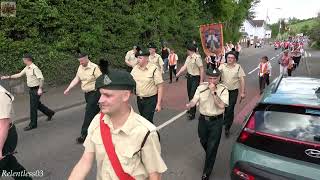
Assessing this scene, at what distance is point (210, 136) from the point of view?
644 centimetres

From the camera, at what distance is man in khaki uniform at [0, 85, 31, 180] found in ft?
14.6

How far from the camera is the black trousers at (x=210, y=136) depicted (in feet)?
20.9

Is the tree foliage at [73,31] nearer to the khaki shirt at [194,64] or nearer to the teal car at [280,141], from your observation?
the khaki shirt at [194,64]

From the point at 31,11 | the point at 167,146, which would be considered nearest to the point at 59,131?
the point at 167,146

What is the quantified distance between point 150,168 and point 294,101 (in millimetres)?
2396

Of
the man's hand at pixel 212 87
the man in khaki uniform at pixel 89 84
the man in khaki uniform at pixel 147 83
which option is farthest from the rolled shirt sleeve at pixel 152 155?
the man in khaki uniform at pixel 89 84

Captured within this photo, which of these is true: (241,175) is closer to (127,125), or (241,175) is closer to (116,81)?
(127,125)

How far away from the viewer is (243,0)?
139 ft

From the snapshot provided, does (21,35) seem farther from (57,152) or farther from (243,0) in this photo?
(243,0)

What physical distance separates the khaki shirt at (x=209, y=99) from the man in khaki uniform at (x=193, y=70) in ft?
13.5

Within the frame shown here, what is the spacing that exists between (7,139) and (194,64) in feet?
21.7

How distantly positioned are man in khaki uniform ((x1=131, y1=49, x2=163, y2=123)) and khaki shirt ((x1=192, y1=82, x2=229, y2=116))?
50.5 inches

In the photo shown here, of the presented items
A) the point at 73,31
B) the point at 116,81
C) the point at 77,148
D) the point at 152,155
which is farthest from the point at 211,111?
the point at 73,31

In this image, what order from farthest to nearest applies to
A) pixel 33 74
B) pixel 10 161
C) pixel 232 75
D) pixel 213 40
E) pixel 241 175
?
pixel 213 40
pixel 33 74
pixel 232 75
pixel 10 161
pixel 241 175
